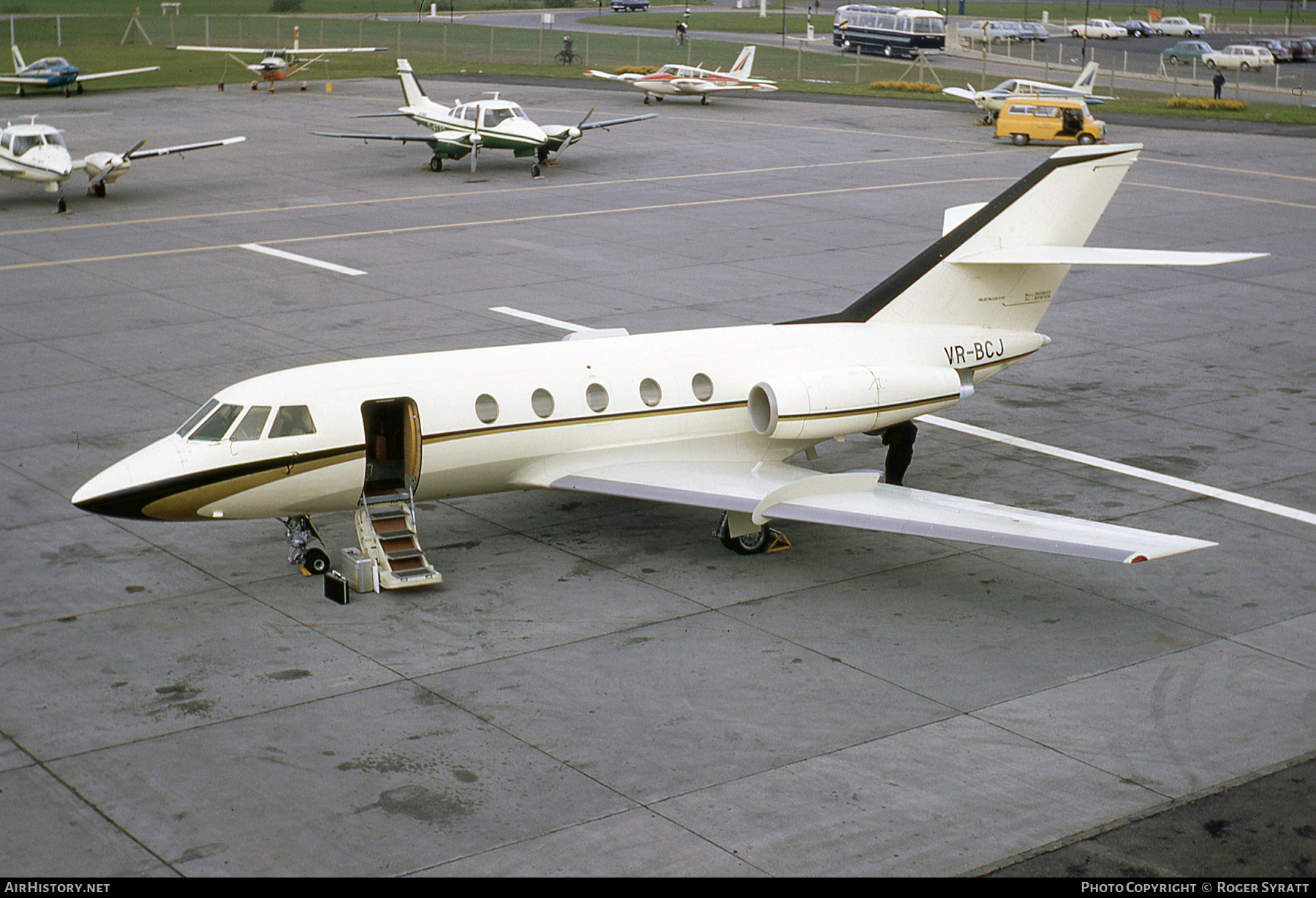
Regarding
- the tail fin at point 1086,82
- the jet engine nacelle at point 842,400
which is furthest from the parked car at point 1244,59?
the jet engine nacelle at point 842,400

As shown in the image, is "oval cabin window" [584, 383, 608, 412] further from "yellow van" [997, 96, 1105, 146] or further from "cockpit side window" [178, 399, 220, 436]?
"yellow van" [997, 96, 1105, 146]

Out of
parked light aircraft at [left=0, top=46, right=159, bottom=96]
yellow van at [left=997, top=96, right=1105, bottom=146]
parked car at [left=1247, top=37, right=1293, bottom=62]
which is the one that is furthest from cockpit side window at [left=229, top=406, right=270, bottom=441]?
parked car at [left=1247, top=37, right=1293, bottom=62]

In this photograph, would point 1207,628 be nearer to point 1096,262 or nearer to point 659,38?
point 1096,262

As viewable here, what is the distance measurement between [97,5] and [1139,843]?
132 meters

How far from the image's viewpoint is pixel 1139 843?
11.6 meters

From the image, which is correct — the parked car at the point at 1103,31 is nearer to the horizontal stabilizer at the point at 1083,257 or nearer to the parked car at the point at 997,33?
the parked car at the point at 997,33

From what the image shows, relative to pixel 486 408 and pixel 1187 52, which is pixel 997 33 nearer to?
pixel 1187 52

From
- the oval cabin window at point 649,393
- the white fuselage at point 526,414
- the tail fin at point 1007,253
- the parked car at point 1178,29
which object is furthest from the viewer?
the parked car at point 1178,29

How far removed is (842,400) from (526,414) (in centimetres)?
415

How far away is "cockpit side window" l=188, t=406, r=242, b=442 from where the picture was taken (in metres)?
16.5

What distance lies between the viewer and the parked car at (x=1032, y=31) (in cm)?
11488

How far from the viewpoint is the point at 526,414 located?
690 inches

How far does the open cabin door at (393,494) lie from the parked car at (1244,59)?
312 ft

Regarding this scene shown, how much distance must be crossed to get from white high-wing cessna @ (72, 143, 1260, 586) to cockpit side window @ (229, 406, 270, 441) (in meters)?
0.02
